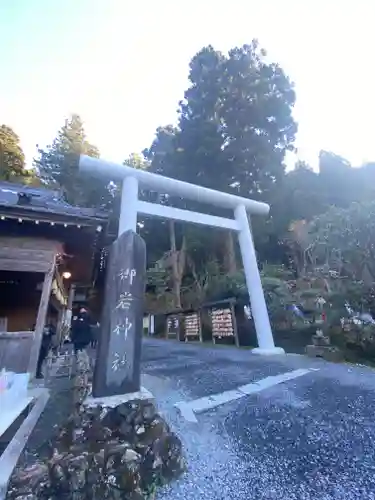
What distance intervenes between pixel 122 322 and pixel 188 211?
21.7ft

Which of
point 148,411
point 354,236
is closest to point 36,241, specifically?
point 148,411

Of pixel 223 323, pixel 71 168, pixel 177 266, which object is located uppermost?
pixel 71 168

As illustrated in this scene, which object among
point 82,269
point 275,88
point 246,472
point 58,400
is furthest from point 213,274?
point 246,472

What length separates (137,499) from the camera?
7.12 ft

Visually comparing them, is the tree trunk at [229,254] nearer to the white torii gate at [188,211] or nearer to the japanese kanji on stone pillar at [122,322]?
the white torii gate at [188,211]

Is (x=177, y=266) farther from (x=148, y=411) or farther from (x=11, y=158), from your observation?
(x=148, y=411)

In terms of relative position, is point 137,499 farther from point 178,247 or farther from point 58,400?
point 178,247

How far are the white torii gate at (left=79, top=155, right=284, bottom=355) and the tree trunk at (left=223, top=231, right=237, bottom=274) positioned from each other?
25.7 feet

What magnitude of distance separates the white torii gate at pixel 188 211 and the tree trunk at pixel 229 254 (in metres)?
7.83

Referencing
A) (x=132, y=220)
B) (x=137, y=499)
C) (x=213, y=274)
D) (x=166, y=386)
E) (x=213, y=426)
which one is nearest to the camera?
(x=137, y=499)

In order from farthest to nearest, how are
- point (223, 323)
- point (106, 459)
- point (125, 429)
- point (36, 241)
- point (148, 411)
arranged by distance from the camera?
point (223, 323), point (36, 241), point (148, 411), point (125, 429), point (106, 459)

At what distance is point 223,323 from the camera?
13383 mm

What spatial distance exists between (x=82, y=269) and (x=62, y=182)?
19337 mm

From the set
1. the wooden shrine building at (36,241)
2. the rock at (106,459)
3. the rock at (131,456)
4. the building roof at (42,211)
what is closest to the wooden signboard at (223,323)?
the wooden shrine building at (36,241)
